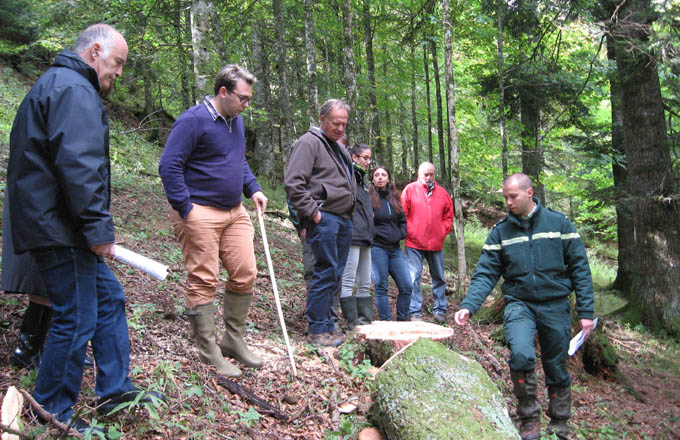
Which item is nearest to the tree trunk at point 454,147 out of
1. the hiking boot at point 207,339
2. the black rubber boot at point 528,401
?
the black rubber boot at point 528,401

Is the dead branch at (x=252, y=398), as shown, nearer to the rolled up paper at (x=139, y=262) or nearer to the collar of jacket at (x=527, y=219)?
the rolled up paper at (x=139, y=262)

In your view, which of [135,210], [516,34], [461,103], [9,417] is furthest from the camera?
[461,103]

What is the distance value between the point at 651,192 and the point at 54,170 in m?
9.46

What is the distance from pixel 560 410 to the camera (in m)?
4.23

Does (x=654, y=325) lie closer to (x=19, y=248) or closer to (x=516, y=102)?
(x=516, y=102)

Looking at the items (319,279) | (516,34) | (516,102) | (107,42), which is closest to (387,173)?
(319,279)

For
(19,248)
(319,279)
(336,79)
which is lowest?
(319,279)

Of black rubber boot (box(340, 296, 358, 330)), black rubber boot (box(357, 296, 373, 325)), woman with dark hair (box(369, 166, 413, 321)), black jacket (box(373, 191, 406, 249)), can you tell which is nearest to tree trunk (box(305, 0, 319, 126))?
woman with dark hair (box(369, 166, 413, 321))

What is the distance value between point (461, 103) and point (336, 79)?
4667mm

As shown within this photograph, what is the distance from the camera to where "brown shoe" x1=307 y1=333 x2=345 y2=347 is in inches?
194

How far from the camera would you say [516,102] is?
1284 centimetres

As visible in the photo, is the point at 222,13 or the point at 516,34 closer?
the point at 516,34

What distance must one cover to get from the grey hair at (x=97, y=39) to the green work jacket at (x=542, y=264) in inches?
130

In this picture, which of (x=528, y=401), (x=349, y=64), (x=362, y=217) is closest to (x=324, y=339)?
(x=362, y=217)
